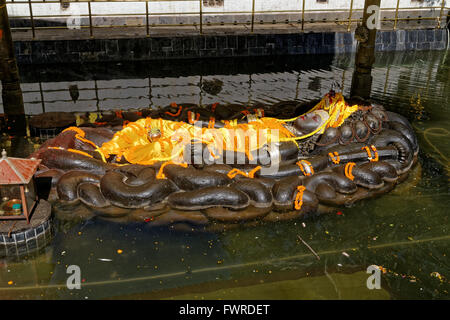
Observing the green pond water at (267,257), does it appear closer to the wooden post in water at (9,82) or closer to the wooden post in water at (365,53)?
the wooden post in water at (9,82)

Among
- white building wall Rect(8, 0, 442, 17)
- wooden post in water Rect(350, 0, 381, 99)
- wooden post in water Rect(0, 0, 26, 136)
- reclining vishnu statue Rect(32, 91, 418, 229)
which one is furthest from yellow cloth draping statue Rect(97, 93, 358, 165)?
white building wall Rect(8, 0, 442, 17)

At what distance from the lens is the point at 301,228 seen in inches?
207

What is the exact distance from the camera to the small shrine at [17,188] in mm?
4586

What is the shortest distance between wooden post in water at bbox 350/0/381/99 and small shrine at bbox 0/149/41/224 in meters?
6.43

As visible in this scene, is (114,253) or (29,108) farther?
(29,108)

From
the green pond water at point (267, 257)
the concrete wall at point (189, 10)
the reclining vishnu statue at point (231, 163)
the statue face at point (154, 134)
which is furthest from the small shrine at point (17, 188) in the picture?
the concrete wall at point (189, 10)

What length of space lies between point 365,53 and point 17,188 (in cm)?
684

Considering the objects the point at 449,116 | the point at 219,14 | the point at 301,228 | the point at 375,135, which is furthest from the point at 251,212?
the point at 219,14

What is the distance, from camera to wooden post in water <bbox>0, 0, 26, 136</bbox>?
7.73 meters

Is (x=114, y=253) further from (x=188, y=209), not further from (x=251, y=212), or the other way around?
(x=251, y=212)

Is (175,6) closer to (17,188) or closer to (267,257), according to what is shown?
(17,188)

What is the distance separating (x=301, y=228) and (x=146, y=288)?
188 cm

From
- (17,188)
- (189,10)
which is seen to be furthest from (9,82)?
(189,10)
